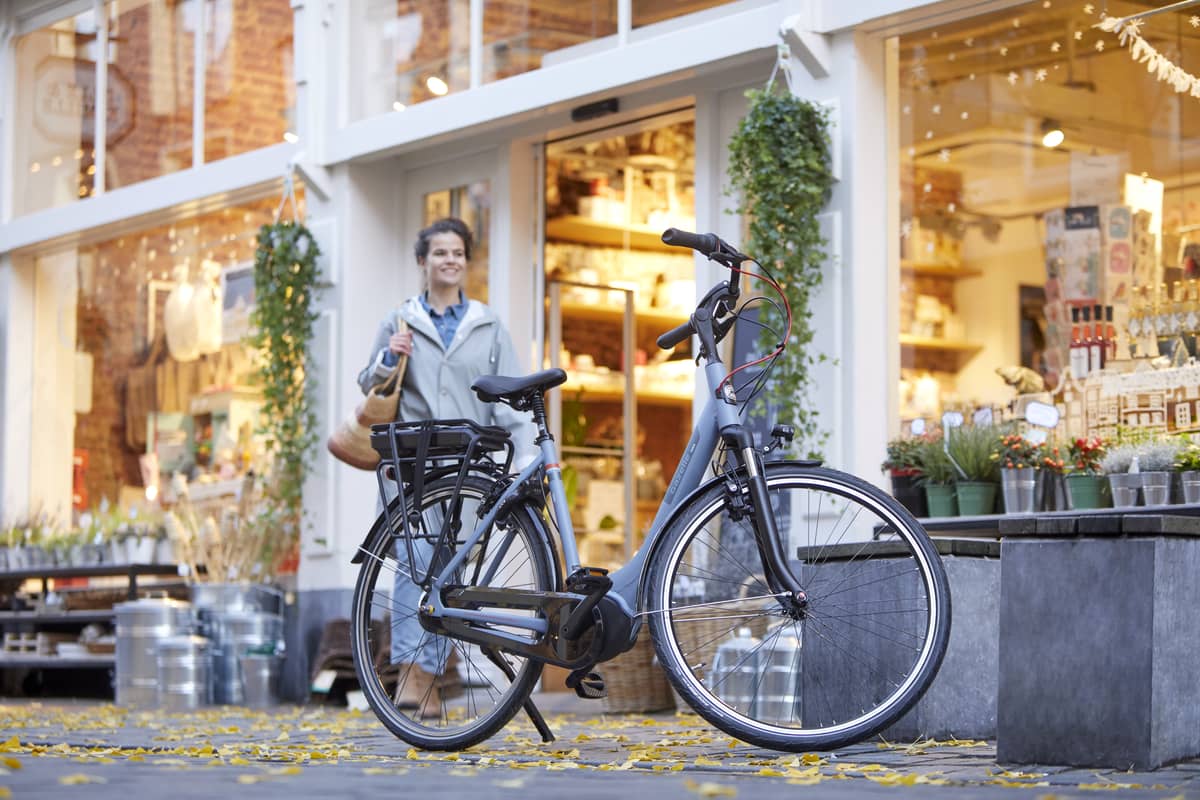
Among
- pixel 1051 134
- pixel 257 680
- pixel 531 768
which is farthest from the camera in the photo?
pixel 257 680

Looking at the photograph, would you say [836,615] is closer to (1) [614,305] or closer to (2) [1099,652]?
(2) [1099,652]

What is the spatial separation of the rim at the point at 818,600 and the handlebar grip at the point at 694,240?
60cm

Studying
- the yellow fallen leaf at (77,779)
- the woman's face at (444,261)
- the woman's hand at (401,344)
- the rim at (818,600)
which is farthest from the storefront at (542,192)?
the yellow fallen leaf at (77,779)

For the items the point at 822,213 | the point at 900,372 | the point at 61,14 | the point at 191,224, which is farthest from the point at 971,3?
the point at 61,14

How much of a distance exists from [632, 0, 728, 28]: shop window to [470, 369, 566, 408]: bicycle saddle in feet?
10.2

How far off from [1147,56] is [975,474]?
5.33 feet

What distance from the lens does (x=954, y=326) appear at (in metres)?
7.07

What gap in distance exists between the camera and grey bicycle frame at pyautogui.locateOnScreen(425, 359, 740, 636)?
4.29 m

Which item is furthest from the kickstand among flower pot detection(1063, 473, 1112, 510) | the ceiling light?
the ceiling light

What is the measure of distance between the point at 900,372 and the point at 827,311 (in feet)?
1.29

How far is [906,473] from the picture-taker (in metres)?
6.44

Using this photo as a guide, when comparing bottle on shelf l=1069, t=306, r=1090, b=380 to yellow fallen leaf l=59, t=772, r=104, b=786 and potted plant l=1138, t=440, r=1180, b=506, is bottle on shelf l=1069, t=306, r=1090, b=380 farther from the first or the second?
yellow fallen leaf l=59, t=772, r=104, b=786

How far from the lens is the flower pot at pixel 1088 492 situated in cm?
599

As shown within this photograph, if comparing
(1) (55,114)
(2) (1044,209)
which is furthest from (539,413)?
(1) (55,114)
